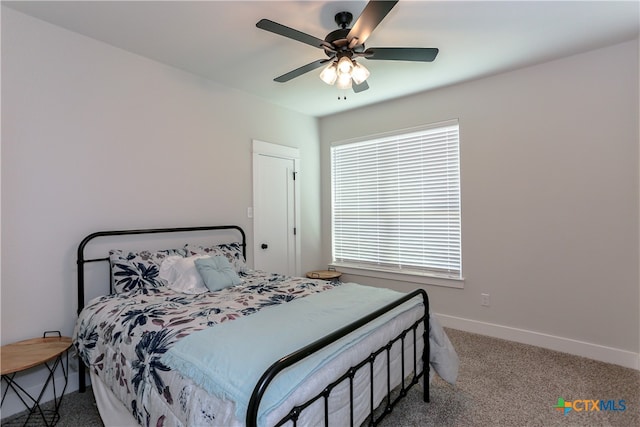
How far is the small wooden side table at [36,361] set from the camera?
182 centimetres

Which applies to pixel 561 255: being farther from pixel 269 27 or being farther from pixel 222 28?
pixel 222 28

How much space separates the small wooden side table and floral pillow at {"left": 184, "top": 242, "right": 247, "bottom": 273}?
1.08m

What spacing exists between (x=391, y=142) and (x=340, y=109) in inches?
33.8

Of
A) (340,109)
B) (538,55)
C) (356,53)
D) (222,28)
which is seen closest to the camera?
(356,53)

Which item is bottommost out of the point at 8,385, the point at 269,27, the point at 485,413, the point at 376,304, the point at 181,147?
the point at 485,413

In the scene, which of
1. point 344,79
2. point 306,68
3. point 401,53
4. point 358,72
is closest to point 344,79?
point 344,79

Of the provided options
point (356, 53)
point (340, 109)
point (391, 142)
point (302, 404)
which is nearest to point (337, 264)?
point (391, 142)

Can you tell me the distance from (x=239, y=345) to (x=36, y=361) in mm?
1386

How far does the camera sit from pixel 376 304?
6.49 ft

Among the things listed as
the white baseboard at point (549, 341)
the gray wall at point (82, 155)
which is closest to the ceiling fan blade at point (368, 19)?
the gray wall at point (82, 155)

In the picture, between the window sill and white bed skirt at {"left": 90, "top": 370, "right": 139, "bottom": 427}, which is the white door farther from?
white bed skirt at {"left": 90, "top": 370, "right": 139, "bottom": 427}

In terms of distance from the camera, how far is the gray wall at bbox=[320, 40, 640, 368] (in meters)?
A: 2.62

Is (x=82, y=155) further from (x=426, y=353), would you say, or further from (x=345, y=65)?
(x=426, y=353)

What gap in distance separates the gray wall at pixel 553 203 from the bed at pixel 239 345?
144cm
